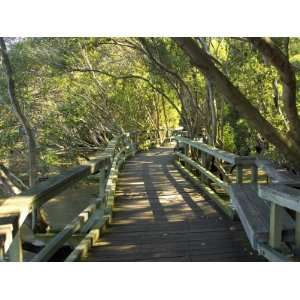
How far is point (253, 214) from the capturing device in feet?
12.1

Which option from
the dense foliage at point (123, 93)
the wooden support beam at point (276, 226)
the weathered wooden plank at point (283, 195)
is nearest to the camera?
the weathered wooden plank at point (283, 195)

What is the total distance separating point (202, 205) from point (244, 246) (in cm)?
208

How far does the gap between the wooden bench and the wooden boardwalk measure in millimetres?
464

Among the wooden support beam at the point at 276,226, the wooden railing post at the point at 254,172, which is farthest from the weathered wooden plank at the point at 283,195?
the wooden railing post at the point at 254,172

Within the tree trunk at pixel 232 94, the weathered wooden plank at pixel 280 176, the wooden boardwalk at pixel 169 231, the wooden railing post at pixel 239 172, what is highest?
the tree trunk at pixel 232 94

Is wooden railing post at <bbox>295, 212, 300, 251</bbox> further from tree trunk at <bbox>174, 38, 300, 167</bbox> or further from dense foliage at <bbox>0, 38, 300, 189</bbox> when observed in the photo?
dense foliage at <bbox>0, 38, 300, 189</bbox>

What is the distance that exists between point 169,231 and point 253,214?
149 centimetres

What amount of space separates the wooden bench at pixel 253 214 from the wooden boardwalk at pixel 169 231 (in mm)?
464

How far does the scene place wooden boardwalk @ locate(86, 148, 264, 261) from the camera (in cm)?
410

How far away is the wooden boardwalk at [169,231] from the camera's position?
161 inches

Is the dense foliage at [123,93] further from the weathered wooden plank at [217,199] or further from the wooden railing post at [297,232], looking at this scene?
the wooden railing post at [297,232]

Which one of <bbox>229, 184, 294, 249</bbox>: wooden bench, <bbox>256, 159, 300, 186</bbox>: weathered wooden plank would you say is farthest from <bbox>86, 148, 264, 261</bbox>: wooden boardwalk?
<bbox>256, 159, 300, 186</bbox>: weathered wooden plank
